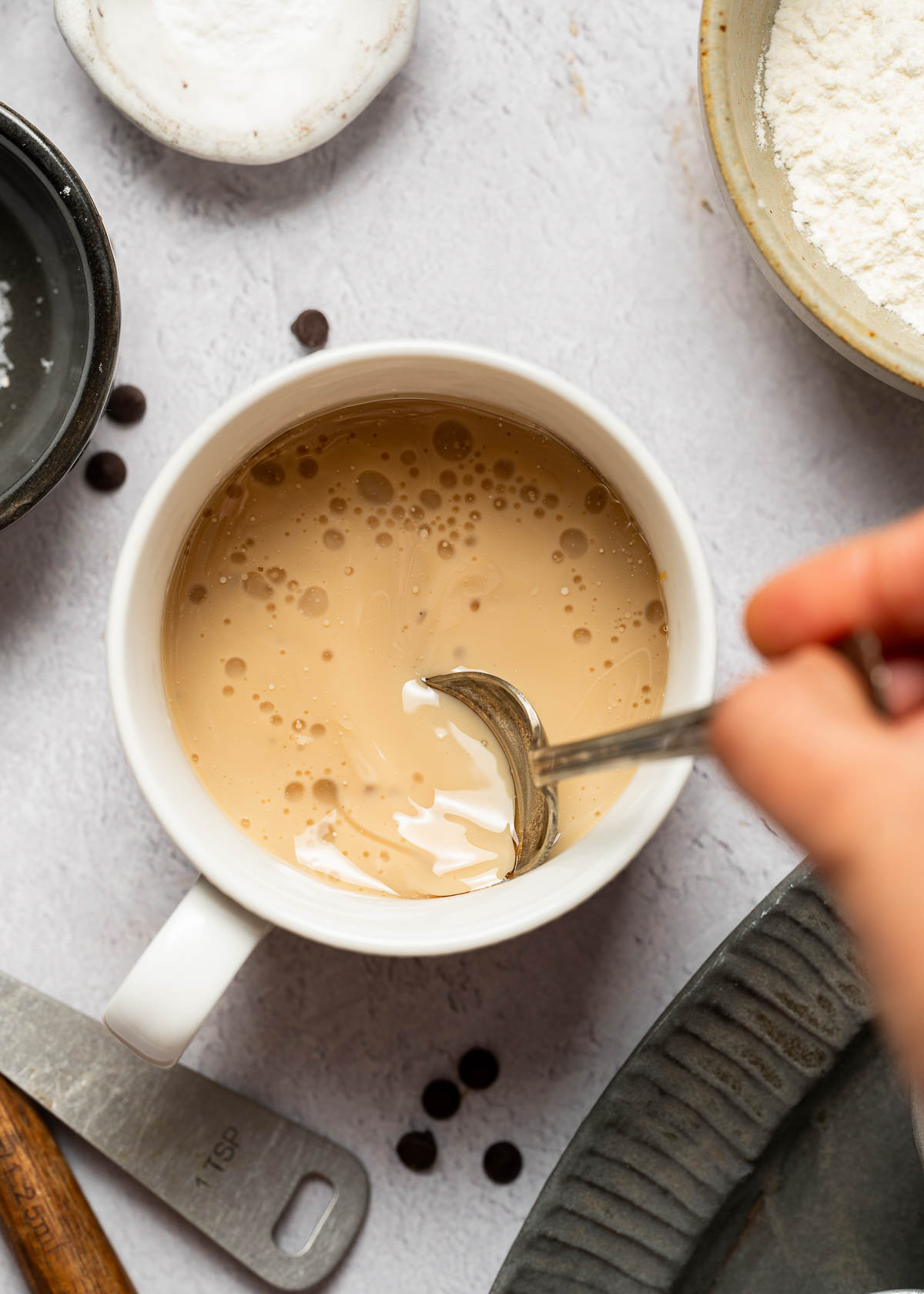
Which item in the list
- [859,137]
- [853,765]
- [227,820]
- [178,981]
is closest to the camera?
[853,765]

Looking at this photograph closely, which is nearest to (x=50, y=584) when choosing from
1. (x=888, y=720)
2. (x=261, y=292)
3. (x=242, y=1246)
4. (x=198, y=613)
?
(x=198, y=613)

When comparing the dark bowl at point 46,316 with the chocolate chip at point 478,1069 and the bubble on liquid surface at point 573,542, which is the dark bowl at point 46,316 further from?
the chocolate chip at point 478,1069

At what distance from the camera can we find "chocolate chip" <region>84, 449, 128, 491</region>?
839 mm

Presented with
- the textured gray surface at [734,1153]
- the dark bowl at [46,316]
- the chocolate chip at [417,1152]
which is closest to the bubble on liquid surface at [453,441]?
the dark bowl at [46,316]

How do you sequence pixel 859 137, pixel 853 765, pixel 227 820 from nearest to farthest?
pixel 853 765 < pixel 227 820 < pixel 859 137

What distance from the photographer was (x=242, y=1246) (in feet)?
2.73

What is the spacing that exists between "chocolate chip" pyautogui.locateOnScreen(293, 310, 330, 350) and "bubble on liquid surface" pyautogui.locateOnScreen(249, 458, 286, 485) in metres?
0.13

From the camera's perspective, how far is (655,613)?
0.73 meters

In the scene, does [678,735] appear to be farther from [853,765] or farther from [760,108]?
[760,108]

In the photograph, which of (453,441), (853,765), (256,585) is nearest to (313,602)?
(256,585)

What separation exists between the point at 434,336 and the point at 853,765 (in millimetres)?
600

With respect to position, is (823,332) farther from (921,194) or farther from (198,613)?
(198,613)

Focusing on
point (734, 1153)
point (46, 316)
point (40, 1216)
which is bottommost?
point (734, 1153)

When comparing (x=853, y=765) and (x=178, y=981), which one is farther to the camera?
(x=178, y=981)
